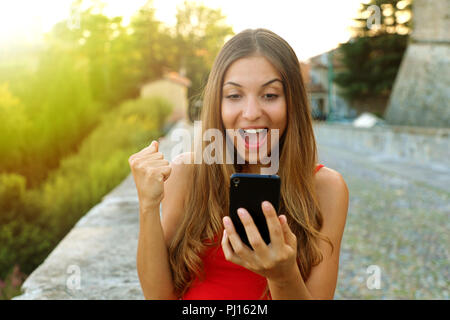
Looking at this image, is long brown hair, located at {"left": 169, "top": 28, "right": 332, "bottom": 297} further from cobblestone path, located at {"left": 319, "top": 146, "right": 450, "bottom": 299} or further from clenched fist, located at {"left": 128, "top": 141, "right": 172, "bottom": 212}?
cobblestone path, located at {"left": 319, "top": 146, "right": 450, "bottom": 299}

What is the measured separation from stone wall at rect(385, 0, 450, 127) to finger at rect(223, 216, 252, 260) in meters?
15.8

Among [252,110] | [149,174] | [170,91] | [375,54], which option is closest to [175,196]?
[149,174]

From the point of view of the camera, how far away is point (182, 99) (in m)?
35.8

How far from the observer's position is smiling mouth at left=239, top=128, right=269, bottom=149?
1495 mm

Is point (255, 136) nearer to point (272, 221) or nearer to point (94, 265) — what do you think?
point (272, 221)

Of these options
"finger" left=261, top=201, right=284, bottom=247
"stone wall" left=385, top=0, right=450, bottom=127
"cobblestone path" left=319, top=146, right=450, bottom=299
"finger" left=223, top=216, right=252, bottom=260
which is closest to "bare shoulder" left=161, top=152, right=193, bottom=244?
"finger" left=223, top=216, right=252, bottom=260

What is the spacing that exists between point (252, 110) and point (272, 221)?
493mm

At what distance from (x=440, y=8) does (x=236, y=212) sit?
52.9 ft

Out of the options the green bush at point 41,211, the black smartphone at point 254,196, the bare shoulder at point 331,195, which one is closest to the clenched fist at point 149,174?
the black smartphone at point 254,196

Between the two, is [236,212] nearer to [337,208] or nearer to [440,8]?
[337,208]

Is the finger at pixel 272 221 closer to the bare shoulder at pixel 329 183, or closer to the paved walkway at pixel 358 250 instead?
the bare shoulder at pixel 329 183

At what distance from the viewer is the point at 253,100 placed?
148 cm
